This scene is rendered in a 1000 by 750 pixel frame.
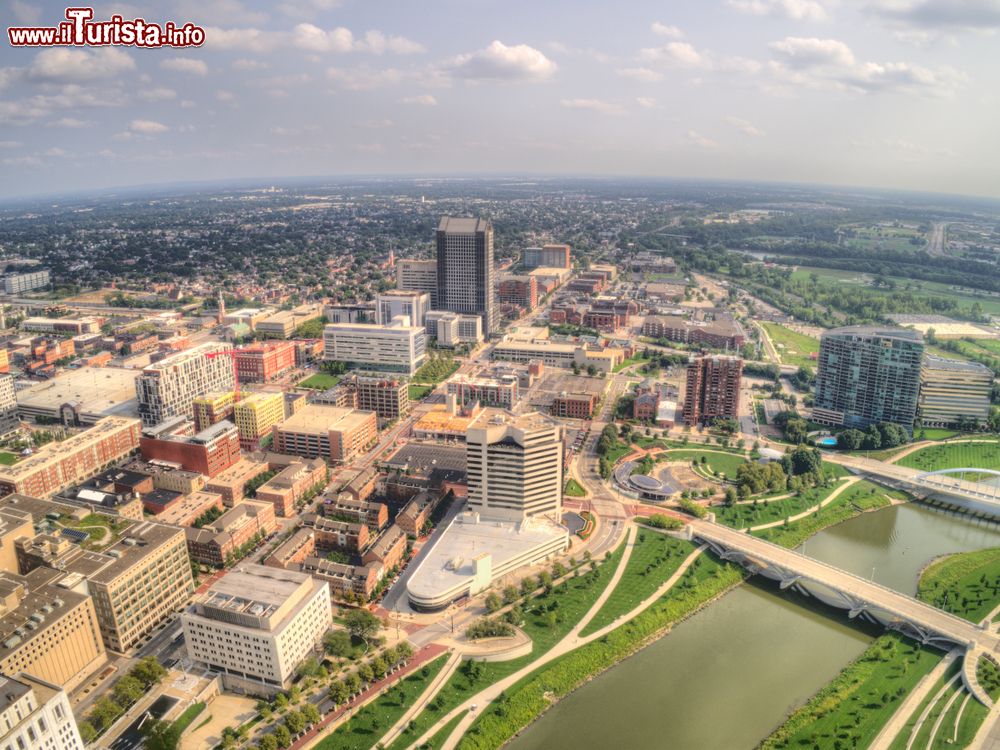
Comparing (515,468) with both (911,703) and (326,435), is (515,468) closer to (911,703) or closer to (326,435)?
(326,435)

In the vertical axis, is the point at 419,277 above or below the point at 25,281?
above

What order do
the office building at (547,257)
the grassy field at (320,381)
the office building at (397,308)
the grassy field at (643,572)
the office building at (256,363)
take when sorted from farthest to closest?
the office building at (547,257) < the office building at (397,308) < the office building at (256,363) < the grassy field at (320,381) < the grassy field at (643,572)

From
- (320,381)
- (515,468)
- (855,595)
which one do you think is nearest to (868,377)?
(855,595)

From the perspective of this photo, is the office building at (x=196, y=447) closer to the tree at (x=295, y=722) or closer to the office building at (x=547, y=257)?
the tree at (x=295, y=722)

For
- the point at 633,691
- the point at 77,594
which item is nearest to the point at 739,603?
the point at 633,691

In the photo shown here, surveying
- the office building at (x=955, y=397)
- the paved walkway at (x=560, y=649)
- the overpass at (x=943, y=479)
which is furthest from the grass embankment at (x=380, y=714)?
the office building at (x=955, y=397)

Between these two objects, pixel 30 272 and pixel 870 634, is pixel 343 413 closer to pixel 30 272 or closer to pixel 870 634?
pixel 870 634
